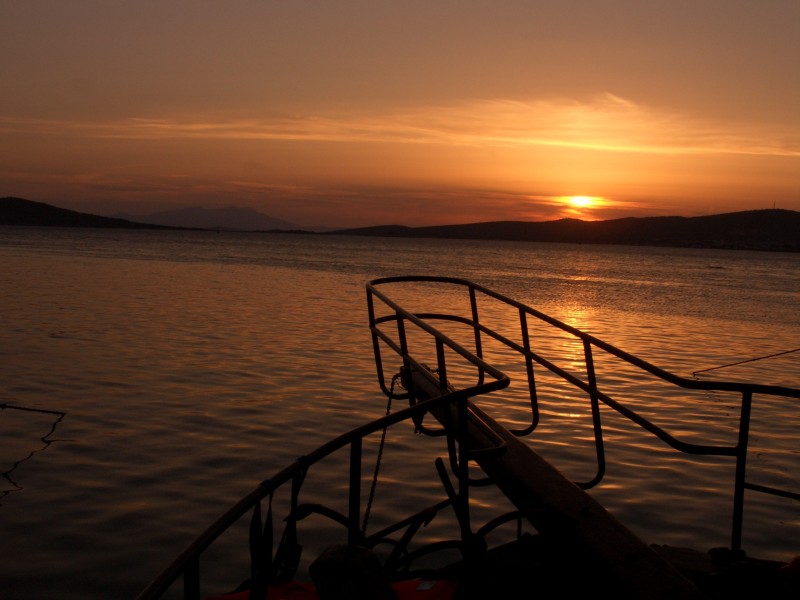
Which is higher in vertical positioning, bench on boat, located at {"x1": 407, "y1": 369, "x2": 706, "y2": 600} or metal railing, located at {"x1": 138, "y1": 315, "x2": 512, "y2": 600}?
metal railing, located at {"x1": 138, "y1": 315, "x2": 512, "y2": 600}

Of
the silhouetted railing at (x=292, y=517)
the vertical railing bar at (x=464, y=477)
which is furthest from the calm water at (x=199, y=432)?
the vertical railing bar at (x=464, y=477)

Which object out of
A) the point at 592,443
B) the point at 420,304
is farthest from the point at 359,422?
the point at 420,304

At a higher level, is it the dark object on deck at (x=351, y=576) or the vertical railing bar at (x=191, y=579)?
the vertical railing bar at (x=191, y=579)

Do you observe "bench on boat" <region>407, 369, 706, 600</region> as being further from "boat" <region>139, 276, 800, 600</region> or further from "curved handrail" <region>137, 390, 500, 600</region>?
"curved handrail" <region>137, 390, 500, 600</region>

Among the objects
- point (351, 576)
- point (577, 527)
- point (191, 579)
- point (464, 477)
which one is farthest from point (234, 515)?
point (577, 527)

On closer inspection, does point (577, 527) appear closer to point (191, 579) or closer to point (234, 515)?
point (234, 515)

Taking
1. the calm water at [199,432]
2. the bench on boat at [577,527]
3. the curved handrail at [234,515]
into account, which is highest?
the curved handrail at [234,515]

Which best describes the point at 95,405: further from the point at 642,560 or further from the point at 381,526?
the point at 642,560

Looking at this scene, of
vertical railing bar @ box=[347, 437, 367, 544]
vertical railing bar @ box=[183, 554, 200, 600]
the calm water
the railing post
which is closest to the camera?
vertical railing bar @ box=[183, 554, 200, 600]

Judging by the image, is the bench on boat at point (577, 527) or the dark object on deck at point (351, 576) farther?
the bench on boat at point (577, 527)

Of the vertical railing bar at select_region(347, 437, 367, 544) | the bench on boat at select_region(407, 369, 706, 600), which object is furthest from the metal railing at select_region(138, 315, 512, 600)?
the bench on boat at select_region(407, 369, 706, 600)

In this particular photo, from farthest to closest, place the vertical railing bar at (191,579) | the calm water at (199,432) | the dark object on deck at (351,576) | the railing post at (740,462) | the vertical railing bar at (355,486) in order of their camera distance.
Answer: the calm water at (199,432)
the railing post at (740,462)
the vertical railing bar at (355,486)
the dark object on deck at (351,576)
the vertical railing bar at (191,579)

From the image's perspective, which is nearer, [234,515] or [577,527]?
[234,515]

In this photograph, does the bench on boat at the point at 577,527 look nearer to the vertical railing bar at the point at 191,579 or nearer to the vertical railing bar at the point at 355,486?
the vertical railing bar at the point at 355,486
